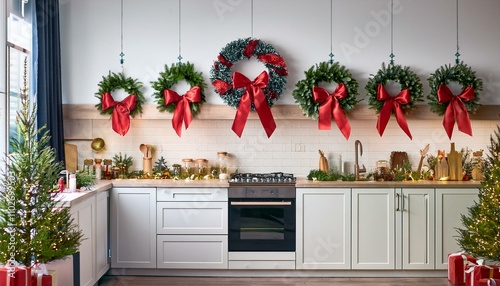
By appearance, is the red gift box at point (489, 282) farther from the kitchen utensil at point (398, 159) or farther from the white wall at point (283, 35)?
the white wall at point (283, 35)

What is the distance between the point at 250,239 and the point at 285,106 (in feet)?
4.82

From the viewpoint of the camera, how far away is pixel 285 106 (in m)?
6.09

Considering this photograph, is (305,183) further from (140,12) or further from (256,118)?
(140,12)

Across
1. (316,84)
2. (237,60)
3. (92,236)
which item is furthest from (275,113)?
(92,236)

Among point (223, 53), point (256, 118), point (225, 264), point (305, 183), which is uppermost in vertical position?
point (223, 53)

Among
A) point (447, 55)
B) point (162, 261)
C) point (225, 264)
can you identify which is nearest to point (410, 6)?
point (447, 55)

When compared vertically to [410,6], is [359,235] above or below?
below

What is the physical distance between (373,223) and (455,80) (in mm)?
1774

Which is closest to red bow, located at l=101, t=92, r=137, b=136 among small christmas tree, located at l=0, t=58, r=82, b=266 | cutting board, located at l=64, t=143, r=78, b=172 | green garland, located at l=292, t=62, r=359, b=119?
cutting board, located at l=64, t=143, r=78, b=172

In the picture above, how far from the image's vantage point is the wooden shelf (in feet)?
19.9

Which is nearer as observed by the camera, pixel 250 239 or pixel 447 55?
pixel 250 239

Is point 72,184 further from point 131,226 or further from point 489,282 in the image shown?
point 489,282

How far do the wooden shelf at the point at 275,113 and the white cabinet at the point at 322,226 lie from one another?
34.6 inches

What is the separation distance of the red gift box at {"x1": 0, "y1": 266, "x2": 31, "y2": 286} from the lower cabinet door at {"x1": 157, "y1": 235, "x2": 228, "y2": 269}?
2.06 meters
